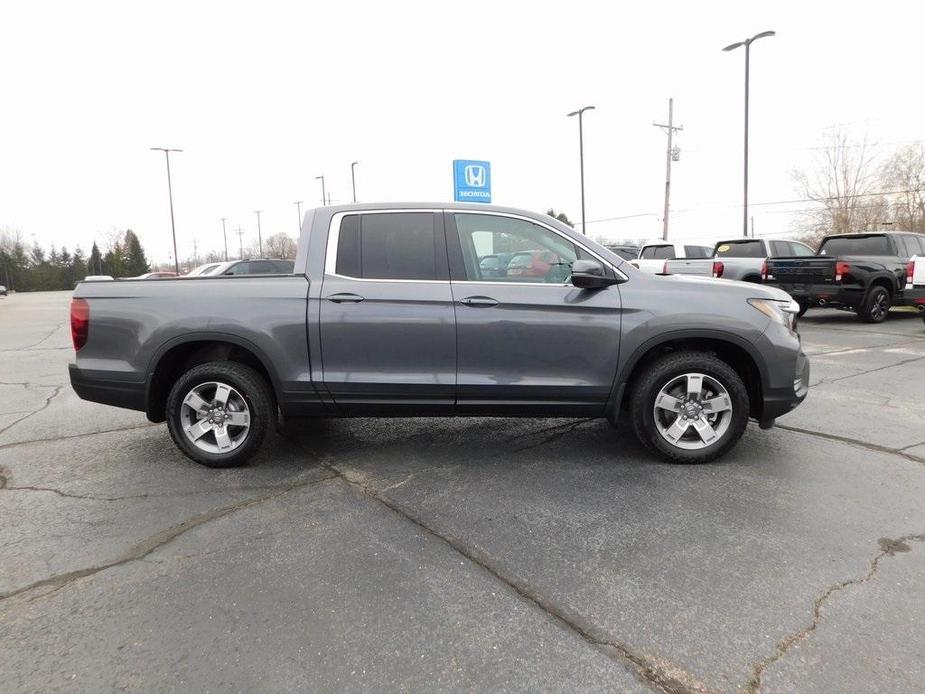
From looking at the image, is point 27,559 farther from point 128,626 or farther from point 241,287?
point 241,287

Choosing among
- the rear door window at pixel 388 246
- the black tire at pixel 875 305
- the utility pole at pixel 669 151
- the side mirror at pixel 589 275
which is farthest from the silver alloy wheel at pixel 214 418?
the utility pole at pixel 669 151

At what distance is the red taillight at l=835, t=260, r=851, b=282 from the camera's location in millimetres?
12375

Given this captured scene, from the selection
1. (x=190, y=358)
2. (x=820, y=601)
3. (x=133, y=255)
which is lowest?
(x=820, y=601)

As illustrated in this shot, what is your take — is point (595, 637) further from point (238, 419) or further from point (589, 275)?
point (238, 419)

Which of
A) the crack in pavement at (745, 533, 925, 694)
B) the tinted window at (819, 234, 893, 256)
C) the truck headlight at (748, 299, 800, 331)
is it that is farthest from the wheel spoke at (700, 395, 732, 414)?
the tinted window at (819, 234, 893, 256)

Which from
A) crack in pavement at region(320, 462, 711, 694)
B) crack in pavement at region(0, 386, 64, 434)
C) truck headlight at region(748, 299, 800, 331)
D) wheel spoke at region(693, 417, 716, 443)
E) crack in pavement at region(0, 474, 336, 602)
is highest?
truck headlight at region(748, 299, 800, 331)

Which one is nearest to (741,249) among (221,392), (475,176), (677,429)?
(475,176)

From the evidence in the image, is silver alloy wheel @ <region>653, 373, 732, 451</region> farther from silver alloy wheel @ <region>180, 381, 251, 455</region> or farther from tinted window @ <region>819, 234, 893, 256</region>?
tinted window @ <region>819, 234, 893, 256</region>

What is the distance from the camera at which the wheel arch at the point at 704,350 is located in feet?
13.4

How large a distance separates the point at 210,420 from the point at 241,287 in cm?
97

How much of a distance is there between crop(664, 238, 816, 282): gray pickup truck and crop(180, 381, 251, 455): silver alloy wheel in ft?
39.8

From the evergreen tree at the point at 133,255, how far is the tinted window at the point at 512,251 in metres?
94.7

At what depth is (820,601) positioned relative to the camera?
101 inches

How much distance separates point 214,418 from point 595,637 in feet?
9.93
